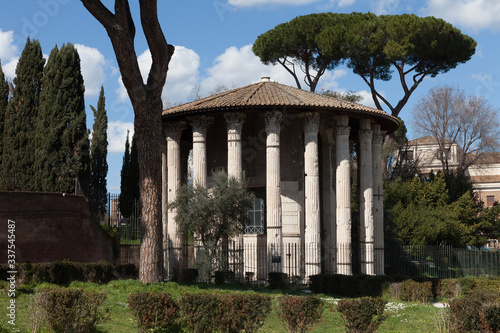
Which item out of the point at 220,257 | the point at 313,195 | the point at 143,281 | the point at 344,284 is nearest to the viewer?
the point at 143,281

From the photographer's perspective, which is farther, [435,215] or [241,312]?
[435,215]

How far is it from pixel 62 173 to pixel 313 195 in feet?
28.2

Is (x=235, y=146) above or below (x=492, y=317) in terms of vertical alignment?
above

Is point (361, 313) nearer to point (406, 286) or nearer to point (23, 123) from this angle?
point (406, 286)

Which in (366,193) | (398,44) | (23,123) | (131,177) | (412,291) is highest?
(398,44)

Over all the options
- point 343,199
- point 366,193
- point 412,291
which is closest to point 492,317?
point 412,291

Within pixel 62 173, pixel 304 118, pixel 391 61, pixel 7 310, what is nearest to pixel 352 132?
pixel 304 118

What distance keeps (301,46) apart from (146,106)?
63.4 ft

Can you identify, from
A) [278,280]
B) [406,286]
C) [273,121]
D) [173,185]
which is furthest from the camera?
[173,185]

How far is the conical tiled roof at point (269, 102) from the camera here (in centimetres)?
2048

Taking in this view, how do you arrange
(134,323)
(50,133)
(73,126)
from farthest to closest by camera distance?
1. (73,126)
2. (50,133)
3. (134,323)

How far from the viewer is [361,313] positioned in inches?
A: 383

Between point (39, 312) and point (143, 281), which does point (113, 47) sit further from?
point (39, 312)

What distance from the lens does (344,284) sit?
58.5 feet
